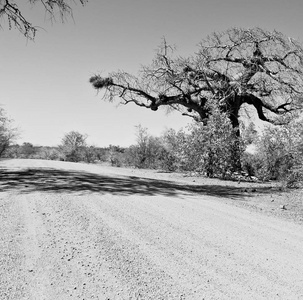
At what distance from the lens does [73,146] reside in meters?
44.2

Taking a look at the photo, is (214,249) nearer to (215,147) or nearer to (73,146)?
(215,147)

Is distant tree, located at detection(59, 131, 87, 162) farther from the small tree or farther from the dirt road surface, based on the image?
the dirt road surface

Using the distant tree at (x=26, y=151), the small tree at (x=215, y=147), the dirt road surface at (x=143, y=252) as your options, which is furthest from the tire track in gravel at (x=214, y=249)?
the distant tree at (x=26, y=151)

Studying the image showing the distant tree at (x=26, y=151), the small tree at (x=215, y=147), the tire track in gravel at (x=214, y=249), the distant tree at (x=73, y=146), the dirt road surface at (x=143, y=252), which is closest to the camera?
the dirt road surface at (x=143, y=252)

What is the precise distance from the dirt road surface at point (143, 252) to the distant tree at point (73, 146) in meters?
38.0

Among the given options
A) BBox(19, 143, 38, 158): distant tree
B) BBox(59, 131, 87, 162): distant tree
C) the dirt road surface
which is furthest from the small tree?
BBox(19, 143, 38, 158): distant tree

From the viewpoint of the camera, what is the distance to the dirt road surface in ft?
8.56

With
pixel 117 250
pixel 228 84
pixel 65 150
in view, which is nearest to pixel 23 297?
pixel 117 250

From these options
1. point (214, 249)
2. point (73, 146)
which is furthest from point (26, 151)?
point (214, 249)

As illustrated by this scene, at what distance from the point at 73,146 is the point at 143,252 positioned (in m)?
42.6

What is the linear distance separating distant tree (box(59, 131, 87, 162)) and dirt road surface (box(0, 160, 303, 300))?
38.0m

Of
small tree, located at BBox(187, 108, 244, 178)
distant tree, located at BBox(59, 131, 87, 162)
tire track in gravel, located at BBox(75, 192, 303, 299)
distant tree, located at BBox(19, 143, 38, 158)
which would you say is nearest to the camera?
tire track in gravel, located at BBox(75, 192, 303, 299)

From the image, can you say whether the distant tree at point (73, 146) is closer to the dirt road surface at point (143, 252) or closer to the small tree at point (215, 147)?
the small tree at point (215, 147)

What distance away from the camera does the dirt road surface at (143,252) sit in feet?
8.56
